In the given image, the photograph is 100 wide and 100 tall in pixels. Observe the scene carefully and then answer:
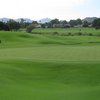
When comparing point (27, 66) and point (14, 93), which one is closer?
point (14, 93)

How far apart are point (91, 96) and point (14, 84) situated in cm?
381

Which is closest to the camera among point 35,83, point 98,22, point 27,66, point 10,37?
point 35,83

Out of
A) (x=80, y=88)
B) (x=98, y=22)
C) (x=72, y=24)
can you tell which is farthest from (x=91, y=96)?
(x=72, y=24)

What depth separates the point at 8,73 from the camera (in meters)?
15.0

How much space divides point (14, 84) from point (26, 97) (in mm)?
2152

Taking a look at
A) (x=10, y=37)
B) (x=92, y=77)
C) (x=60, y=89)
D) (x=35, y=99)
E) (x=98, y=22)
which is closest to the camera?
(x=35, y=99)

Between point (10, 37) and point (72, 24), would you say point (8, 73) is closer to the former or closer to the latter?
point (10, 37)

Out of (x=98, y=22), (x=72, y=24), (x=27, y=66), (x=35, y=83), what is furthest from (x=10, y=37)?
(x=72, y=24)

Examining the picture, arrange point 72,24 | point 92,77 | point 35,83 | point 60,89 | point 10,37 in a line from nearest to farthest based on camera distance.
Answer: point 60,89, point 35,83, point 92,77, point 10,37, point 72,24

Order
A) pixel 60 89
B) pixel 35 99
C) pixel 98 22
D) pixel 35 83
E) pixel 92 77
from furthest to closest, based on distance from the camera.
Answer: pixel 98 22
pixel 92 77
pixel 35 83
pixel 60 89
pixel 35 99

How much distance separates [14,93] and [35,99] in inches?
41.2

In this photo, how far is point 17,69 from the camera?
16172 mm

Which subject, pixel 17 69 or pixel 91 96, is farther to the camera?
pixel 17 69

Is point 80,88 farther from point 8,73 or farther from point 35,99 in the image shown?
point 8,73
